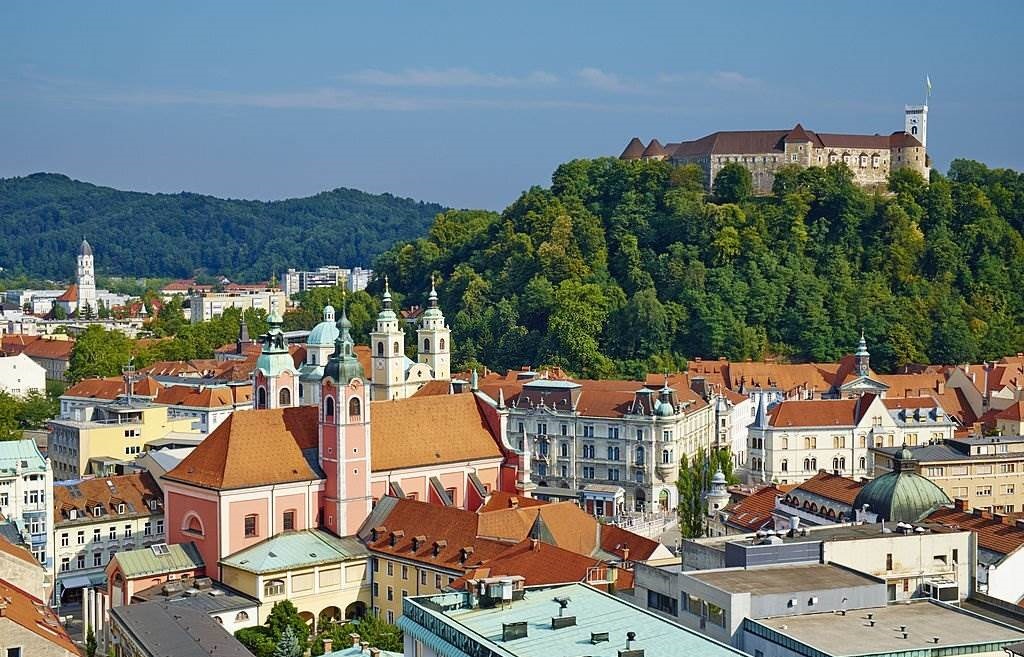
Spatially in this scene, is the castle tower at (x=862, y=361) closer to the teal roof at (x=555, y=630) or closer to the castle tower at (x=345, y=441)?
the castle tower at (x=345, y=441)

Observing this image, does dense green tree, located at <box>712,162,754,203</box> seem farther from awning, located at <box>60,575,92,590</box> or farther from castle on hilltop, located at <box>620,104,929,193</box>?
awning, located at <box>60,575,92,590</box>

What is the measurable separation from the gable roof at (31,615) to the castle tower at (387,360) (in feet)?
137

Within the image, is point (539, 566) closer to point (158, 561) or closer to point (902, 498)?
point (902, 498)

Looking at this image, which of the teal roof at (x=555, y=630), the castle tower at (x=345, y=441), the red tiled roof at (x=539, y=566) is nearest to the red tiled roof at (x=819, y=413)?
the castle tower at (x=345, y=441)

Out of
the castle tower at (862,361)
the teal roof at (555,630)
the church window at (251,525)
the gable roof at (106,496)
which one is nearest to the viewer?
the teal roof at (555,630)

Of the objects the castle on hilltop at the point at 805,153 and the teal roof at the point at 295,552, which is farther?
the castle on hilltop at the point at 805,153

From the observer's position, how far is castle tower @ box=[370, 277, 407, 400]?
8288 cm

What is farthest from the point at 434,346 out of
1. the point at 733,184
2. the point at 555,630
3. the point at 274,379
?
the point at 555,630

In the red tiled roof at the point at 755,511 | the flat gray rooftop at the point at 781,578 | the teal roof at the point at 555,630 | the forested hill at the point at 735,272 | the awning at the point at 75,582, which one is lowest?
the awning at the point at 75,582

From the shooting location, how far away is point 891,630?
29812mm

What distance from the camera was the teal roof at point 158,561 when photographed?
50281 mm

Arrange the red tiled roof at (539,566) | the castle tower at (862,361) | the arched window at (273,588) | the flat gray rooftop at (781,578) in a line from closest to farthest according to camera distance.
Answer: the flat gray rooftop at (781,578), the red tiled roof at (539,566), the arched window at (273,588), the castle tower at (862,361)

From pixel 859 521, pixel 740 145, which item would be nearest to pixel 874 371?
pixel 740 145

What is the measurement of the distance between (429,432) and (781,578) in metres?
27.6
